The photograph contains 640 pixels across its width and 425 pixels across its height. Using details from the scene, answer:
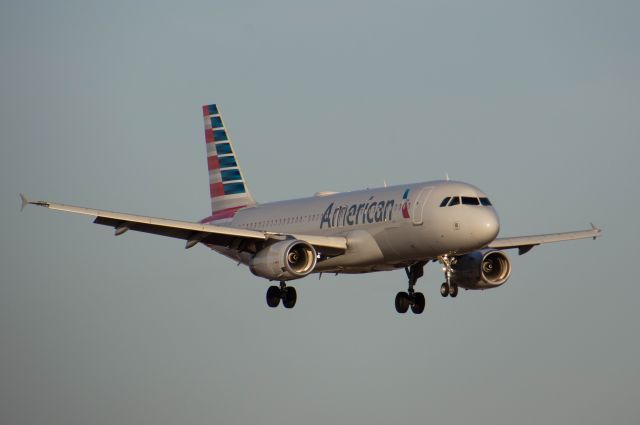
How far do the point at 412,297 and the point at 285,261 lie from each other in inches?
352

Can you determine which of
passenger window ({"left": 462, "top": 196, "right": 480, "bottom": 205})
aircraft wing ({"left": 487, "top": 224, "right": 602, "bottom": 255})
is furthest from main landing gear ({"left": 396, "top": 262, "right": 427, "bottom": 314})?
passenger window ({"left": 462, "top": 196, "right": 480, "bottom": 205})

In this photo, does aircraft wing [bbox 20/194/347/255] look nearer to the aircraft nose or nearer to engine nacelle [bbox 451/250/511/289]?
engine nacelle [bbox 451/250/511/289]

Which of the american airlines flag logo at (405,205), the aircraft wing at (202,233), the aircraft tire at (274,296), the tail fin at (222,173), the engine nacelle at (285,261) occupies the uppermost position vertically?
the tail fin at (222,173)

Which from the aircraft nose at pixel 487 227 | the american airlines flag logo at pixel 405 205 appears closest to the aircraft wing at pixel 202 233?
the american airlines flag logo at pixel 405 205

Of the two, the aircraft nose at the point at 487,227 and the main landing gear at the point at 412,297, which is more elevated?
the aircraft nose at the point at 487,227

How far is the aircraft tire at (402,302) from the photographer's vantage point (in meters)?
75.7

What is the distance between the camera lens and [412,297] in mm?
75562

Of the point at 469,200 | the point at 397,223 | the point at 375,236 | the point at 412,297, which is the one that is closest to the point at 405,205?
the point at 397,223

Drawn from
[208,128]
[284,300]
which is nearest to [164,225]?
[284,300]

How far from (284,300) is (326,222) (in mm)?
4258

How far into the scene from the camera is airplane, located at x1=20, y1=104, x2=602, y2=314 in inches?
2670

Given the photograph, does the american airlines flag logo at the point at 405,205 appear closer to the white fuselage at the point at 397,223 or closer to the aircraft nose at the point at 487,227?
Result: the white fuselage at the point at 397,223

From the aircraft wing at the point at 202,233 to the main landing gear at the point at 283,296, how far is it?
2428 mm

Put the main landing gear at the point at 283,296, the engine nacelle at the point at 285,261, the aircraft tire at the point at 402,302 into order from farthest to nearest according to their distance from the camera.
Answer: the aircraft tire at the point at 402,302 < the main landing gear at the point at 283,296 < the engine nacelle at the point at 285,261
